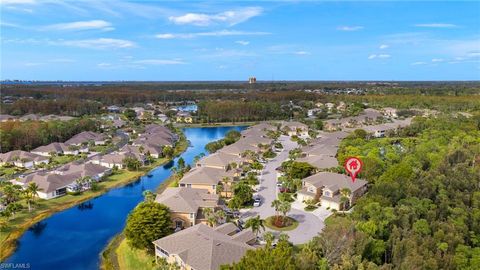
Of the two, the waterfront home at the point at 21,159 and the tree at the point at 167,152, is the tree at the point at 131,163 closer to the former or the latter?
the tree at the point at 167,152

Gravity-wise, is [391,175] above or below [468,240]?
above

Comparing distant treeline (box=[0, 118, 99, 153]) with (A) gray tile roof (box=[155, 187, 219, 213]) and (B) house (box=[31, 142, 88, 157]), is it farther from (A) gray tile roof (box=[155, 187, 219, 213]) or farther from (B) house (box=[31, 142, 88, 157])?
(A) gray tile roof (box=[155, 187, 219, 213])

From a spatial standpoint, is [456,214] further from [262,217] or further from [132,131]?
[132,131]

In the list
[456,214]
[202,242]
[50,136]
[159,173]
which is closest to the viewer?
[202,242]

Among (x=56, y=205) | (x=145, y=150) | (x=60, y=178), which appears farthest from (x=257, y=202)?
(x=145, y=150)

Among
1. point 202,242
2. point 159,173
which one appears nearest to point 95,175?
point 159,173

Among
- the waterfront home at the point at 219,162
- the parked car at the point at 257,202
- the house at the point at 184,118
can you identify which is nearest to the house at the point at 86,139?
the waterfront home at the point at 219,162

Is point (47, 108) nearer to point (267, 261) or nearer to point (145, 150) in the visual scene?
point (145, 150)
